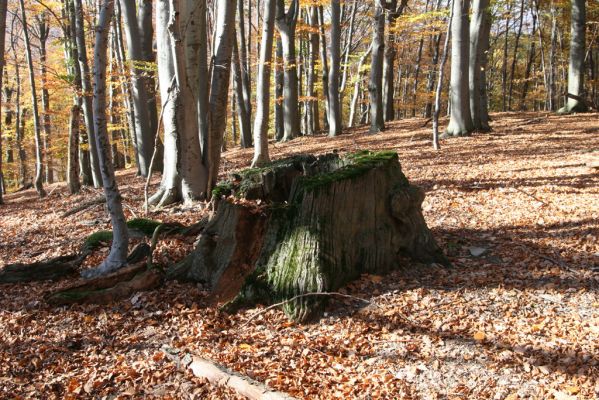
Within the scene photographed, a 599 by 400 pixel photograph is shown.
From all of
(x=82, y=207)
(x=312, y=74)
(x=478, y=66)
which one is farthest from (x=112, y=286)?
(x=312, y=74)

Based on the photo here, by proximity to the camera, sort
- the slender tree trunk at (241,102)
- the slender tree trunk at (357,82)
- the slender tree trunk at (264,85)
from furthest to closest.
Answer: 1. the slender tree trunk at (357,82)
2. the slender tree trunk at (241,102)
3. the slender tree trunk at (264,85)

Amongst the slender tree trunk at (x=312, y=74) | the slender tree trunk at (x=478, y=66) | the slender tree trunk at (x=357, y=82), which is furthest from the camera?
the slender tree trunk at (x=357, y=82)

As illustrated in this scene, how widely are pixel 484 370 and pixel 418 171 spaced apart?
23.5 ft

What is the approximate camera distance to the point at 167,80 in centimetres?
822

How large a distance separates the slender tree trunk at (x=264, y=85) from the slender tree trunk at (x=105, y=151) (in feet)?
18.0

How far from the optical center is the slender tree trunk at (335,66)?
57.0 ft

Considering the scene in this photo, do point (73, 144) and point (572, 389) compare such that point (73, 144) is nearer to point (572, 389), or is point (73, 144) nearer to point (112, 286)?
point (112, 286)

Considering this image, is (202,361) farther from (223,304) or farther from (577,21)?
(577,21)

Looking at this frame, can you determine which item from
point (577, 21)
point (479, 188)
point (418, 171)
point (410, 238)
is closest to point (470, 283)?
point (410, 238)

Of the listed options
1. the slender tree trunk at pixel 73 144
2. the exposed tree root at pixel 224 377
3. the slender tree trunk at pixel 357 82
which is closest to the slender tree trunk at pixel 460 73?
the slender tree trunk at pixel 357 82

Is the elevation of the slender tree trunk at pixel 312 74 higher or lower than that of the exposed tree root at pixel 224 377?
higher

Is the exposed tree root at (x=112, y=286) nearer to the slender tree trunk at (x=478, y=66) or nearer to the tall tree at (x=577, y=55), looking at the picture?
the slender tree trunk at (x=478, y=66)

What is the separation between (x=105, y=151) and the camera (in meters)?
5.25

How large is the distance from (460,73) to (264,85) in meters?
6.19
